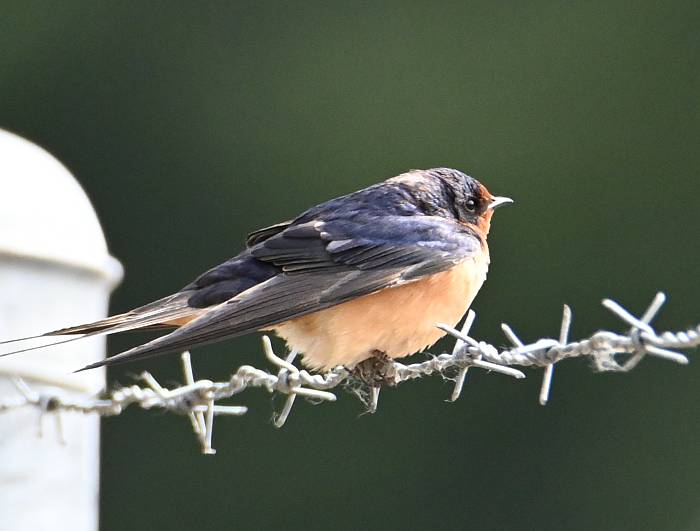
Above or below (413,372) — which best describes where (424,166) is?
below

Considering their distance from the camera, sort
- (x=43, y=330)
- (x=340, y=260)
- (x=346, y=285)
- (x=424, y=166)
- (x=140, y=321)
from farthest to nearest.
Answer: (x=424, y=166)
(x=340, y=260)
(x=346, y=285)
(x=140, y=321)
(x=43, y=330)

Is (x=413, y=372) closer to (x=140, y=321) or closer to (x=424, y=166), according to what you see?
(x=140, y=321)

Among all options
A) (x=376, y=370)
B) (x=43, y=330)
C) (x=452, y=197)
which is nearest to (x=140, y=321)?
(x=43, y=330)

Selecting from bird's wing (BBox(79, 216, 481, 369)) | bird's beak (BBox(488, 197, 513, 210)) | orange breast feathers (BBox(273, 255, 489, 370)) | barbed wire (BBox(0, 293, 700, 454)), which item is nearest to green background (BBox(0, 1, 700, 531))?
bird's beak (BBox(488, 197, 513, 210))

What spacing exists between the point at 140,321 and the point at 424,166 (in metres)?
5.32

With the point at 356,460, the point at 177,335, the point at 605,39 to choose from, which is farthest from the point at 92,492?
the point at 605,39

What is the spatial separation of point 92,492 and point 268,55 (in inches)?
270

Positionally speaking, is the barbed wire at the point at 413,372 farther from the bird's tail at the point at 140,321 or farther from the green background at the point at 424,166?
the green background at the point at 424,166

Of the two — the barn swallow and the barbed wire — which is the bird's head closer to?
the barn swallow

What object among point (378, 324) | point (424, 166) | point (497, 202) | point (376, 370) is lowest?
point (424, 166)

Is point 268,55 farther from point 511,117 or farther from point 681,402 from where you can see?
point 681,402

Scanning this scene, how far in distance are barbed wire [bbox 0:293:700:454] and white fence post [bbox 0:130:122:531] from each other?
0.04 metres

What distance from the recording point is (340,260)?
3611 millimetres

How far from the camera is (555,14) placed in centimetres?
940
